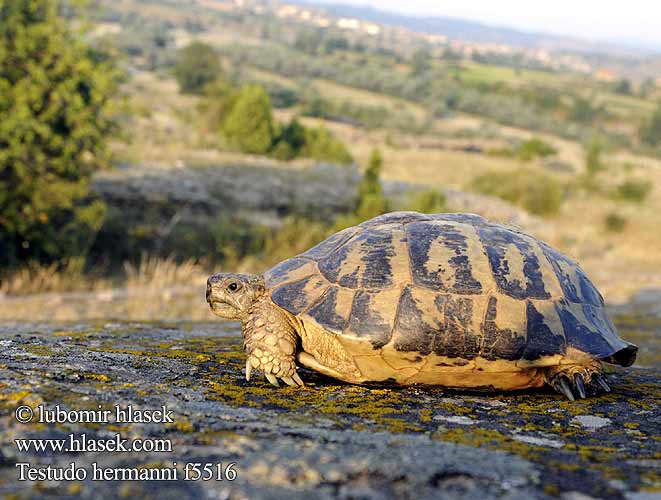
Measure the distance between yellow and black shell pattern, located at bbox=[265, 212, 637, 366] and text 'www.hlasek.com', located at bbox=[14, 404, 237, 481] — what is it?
1230mm

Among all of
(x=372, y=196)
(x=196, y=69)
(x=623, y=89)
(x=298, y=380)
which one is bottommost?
(x=372, y=196)

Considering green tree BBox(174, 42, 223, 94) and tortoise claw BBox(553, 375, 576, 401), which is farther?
green tree BBox(174, 42, 223, 94)

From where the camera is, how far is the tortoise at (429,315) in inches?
126

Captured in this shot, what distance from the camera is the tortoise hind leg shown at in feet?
10.8

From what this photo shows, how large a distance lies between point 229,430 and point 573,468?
1124 millimetres

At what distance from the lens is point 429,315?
3.21m

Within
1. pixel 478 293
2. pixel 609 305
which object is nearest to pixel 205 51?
pixel 609 305

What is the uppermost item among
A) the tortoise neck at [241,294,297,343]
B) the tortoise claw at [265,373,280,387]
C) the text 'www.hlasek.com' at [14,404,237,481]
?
the text 'www.hlasek.com' at [14,404,237,481]

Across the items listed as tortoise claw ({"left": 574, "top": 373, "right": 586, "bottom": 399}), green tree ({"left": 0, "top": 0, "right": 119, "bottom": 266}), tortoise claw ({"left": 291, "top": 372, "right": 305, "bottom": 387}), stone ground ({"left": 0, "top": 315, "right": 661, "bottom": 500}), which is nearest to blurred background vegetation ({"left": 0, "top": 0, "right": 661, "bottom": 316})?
green tree ({"left": 0, "top": 0, "right": 119, "bottom": 266})

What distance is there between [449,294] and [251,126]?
100.0ft

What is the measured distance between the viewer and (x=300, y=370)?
12.2ft

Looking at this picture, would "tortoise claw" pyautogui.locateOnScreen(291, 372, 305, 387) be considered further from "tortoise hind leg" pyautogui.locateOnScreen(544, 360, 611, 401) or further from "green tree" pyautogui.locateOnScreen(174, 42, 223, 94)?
"green tree" pyautogui.locateOnScreen(174, 42, 223, 94)

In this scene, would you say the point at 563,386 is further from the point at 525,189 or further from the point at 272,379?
the point at 525,189

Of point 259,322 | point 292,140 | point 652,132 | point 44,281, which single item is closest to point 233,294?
point 259,322
